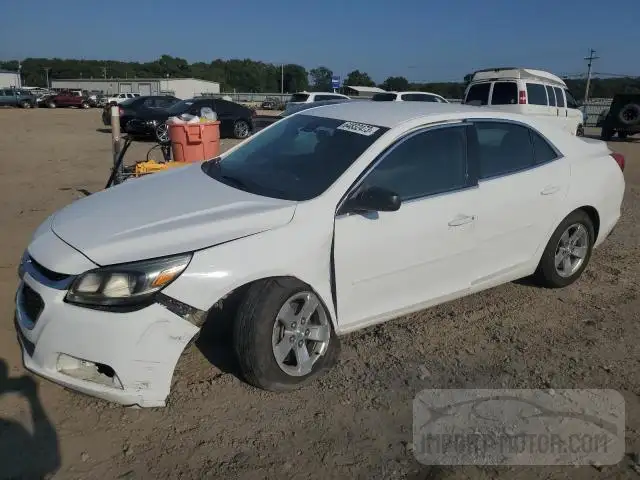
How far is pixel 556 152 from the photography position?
443cm

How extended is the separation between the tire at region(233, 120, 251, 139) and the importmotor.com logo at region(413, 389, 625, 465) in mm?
16969

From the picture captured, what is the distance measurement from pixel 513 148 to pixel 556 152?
508mm

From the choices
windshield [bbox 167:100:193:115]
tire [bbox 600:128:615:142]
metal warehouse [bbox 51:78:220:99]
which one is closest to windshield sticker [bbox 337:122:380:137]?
windshield [bbox 167:100:193:115]

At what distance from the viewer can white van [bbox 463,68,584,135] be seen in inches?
617

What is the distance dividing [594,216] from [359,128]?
2409 millimetres

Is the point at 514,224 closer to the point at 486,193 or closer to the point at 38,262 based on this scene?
the point at 486,193

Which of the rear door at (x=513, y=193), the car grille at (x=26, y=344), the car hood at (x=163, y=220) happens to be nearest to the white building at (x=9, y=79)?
the car hood at (x=163, y=220)

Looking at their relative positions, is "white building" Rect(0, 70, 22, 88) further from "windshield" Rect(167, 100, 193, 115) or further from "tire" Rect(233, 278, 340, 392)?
"tire" Rect(233, 278, 340, 392)

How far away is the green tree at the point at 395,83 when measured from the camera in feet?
237

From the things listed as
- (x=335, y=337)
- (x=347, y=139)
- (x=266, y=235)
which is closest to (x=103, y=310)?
(x=266, y=235)

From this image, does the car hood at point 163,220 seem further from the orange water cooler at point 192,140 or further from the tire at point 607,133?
the tire at point 607,133

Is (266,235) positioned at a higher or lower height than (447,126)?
lower

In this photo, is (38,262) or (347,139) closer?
(38,262)

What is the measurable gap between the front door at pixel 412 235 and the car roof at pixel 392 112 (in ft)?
0.44
